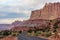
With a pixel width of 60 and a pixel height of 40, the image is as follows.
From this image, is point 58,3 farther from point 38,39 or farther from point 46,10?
point 38,39

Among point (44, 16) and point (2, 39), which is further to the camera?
point (44, 16)

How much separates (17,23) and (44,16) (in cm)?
1475

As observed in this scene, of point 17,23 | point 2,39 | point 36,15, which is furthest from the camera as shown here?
point 36,15

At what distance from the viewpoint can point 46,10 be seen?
9681 cm

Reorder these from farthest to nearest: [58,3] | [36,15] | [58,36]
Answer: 1. [36,15]
2. [58,3]
3. [58,36]

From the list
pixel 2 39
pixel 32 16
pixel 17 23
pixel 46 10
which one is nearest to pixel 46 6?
pixel 46 10

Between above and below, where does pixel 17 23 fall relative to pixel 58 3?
below

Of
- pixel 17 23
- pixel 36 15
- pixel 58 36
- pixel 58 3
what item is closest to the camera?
pixel 58 36

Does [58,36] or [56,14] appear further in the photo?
[56,14]

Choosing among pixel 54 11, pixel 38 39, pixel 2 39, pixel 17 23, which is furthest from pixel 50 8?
pixel 38 39

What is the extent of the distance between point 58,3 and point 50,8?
12.5 feet

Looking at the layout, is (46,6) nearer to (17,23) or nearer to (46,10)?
(46,10)

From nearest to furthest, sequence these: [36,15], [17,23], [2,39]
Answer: [2,39], [17,23], [36,15]

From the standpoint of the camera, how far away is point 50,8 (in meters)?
94.1
